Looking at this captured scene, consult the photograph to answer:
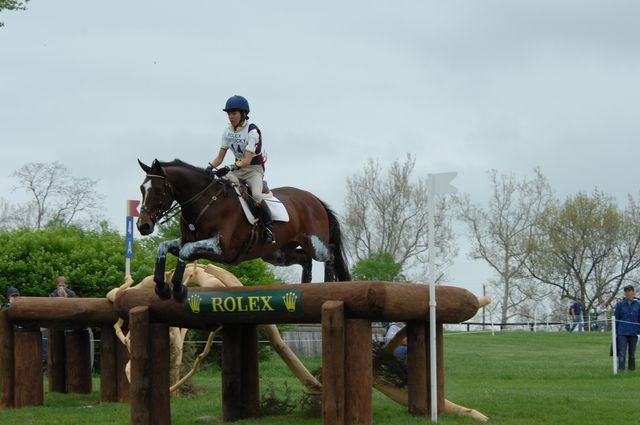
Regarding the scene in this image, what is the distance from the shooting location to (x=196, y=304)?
998cm

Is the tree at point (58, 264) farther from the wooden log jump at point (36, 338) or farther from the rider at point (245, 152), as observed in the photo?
the rider at point (245, 152)

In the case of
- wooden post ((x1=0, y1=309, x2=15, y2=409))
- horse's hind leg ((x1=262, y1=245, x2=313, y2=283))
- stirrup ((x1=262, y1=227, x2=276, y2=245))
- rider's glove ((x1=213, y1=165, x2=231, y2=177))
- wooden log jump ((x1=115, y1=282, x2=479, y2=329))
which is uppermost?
rider's glove ((x1=213, y1=165, x2=231, y2=177))

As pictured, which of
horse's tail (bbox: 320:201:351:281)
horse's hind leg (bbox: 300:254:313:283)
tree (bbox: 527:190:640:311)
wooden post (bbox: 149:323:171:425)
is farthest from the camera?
tree (bbox: 527:190:640:311)

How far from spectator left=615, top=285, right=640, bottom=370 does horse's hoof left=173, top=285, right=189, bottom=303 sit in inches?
411

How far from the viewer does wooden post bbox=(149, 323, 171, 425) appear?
10.4 metres

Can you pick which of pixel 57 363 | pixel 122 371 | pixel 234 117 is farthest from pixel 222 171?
pixel 57 363

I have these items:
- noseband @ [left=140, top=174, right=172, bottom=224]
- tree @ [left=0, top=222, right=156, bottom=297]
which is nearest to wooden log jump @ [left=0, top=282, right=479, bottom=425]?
noseband @ [left=140, top=174, right=172, bottom=224]

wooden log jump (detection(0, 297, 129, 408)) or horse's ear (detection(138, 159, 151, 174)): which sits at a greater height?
horse's ear (detection(138, 159, 151, 174))

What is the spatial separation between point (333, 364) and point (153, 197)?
2484 mm

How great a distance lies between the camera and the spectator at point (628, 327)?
17547 mm

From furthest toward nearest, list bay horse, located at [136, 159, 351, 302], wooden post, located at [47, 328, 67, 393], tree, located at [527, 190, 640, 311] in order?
tree, located at [527, 190, 640, 311]
wooden post, located at [47, 328, 67, 393]
bay horse, located at [136, 159, 351, 302]

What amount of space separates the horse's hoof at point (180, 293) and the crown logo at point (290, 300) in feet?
3.65

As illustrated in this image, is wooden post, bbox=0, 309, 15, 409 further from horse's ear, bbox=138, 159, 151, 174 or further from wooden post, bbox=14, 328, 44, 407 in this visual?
horse's ear, bbox=138, 159, 151, 174

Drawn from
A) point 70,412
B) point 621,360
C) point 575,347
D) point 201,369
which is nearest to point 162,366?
point 70,412
